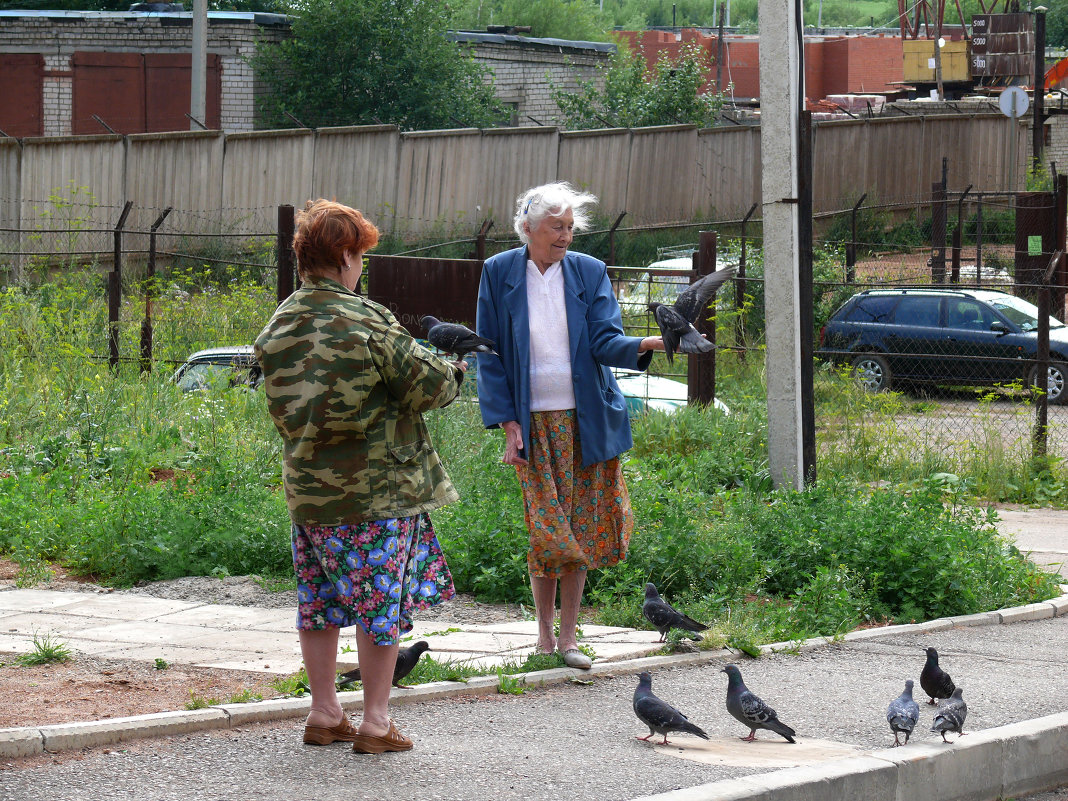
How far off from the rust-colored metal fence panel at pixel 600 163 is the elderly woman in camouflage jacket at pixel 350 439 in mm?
21608

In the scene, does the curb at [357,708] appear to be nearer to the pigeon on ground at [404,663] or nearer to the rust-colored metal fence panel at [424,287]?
the pigeon on ground at [404,663]

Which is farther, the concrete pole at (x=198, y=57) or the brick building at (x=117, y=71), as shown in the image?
the brick building at (x=117, y=71)

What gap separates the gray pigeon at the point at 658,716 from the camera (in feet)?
14.2

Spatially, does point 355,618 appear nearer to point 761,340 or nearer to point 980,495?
point 980,495

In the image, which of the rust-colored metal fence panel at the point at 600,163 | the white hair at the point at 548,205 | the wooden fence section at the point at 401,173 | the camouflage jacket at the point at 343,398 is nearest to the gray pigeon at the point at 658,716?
the camouflage jacket at the point at 343,398

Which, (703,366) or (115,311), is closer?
(703,366)

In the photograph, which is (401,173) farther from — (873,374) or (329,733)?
(329,733)

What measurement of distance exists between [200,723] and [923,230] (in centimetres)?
2765

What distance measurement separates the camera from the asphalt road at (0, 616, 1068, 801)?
3.96 meters

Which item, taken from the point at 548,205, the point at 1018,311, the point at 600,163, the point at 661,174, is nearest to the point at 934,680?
the point at 548,205

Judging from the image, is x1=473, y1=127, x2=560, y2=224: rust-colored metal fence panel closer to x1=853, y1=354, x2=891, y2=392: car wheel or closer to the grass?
x1=853, y1=354, x2=891, y2=392: car wheel

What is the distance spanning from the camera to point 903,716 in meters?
4.39

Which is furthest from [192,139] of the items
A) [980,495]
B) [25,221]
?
[980,495]

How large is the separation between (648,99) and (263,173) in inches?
413
